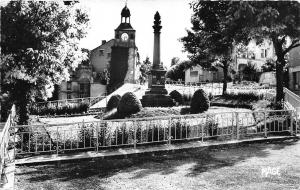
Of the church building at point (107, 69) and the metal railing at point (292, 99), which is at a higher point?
the church building at point (107, 69)

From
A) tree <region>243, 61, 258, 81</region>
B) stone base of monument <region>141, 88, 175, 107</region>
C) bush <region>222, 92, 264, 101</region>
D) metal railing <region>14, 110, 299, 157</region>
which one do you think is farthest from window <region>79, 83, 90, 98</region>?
metal railing <region>14, 110, 299, 157</region>

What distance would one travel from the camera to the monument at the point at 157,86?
78.5 ft

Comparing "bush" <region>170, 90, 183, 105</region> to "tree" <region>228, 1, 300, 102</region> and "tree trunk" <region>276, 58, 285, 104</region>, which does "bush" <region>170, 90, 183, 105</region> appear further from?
"tree" <region>228, 1, 300, 102</region>

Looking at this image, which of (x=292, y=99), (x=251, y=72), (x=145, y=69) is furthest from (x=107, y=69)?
(x=292, y=99)

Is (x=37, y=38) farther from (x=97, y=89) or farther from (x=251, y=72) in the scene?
(x=251, y=72)

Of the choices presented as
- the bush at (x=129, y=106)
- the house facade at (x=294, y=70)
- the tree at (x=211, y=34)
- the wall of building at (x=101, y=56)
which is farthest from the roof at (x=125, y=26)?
the bush at (x=129, y=106)

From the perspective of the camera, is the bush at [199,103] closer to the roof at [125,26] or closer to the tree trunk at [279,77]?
the tree trunk at [279,77]

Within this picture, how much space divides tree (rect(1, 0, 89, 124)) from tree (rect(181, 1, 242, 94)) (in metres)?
8.04

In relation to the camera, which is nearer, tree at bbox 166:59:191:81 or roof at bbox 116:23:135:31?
roof at bbox 116:23:135:31

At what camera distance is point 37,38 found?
368 inches

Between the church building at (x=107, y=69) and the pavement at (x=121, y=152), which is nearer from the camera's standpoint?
the pavement at (x=121, y=152)

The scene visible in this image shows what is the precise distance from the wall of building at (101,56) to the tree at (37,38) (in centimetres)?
5218

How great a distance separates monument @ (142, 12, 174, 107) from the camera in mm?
23922

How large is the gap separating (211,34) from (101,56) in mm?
43951
